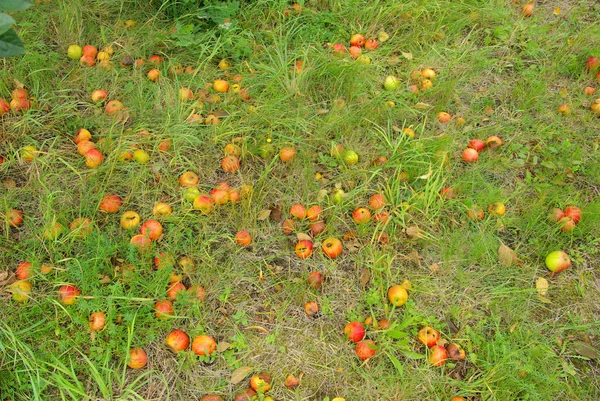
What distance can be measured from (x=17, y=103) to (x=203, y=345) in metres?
1.97

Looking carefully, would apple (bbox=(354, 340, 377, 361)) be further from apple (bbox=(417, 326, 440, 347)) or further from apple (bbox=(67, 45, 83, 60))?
apple (bbox=(67, 45, 83, 60))

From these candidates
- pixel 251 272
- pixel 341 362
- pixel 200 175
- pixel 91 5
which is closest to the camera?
pixel 341 362

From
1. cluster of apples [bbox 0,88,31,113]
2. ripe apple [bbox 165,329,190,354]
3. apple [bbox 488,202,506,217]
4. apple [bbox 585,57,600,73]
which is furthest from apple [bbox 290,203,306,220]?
apple [bbox 585,57,600,73]

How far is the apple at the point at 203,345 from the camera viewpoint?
2.38 metres

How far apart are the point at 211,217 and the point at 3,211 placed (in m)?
1.13

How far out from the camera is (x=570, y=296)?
272 cm

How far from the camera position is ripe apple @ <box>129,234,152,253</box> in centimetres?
260

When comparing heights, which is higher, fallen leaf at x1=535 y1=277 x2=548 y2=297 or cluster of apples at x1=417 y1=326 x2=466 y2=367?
fallen leaf at x1=535 y1=277 x2=548 y2=297

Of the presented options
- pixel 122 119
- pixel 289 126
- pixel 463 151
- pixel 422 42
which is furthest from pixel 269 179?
pixel 422 42

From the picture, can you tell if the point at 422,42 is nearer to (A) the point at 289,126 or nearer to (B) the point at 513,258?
(A) the point at 289,126

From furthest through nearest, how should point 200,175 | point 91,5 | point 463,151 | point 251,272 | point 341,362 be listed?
1. point 91,5
2. point 463,151
3. point 200,175
4. point 251,272
5. point 341,362

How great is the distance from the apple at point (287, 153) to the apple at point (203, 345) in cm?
118

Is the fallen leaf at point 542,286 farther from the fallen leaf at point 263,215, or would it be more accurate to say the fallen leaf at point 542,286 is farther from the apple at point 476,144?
the fallen leaf at point 263,215

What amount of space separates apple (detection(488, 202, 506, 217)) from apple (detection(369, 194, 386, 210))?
650mm
